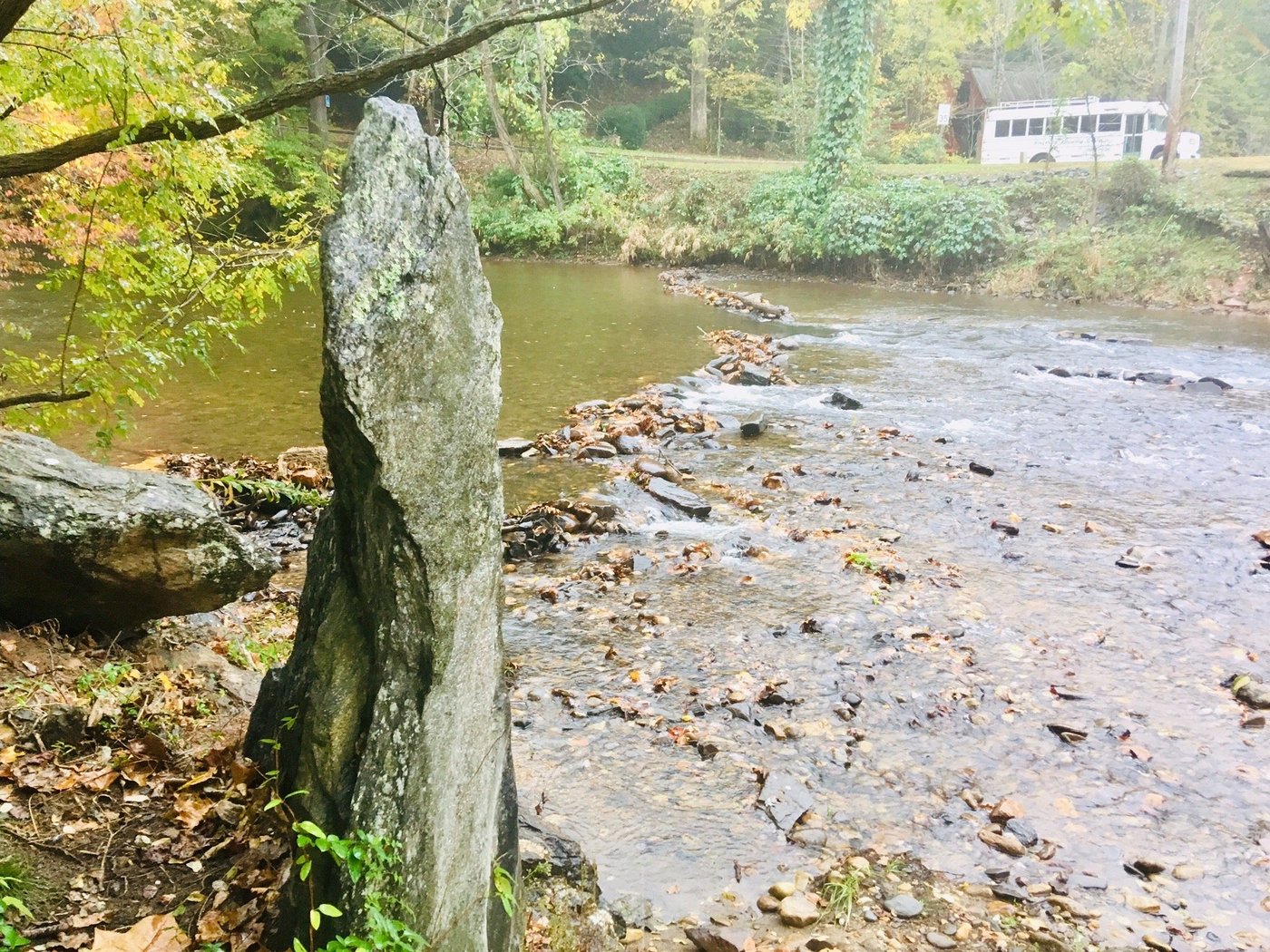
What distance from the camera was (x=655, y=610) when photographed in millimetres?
6652

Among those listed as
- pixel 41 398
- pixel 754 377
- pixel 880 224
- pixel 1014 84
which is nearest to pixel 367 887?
pixel 41 398

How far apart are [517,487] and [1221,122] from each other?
135 ft

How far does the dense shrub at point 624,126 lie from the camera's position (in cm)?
4031

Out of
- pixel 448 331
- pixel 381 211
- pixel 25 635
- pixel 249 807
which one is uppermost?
pixel 381 211

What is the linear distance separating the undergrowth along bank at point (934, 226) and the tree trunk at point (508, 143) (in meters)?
0.60

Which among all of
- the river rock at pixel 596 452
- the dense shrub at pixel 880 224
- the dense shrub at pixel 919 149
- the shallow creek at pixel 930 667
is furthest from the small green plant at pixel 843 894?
the dense shrub at pixel 919 149

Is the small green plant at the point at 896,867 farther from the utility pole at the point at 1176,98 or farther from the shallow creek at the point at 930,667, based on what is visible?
the utility pole at the point at 1176,98

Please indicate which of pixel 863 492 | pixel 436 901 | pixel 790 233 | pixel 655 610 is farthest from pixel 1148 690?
pixel 790 233

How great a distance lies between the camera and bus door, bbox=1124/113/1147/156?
124ft

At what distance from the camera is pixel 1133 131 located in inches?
1518

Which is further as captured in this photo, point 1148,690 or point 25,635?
point 1148,690

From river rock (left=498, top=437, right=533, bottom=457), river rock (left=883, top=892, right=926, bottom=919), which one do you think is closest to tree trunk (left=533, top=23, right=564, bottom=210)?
river rock (left=498, top=437, right=533, bottom=457)

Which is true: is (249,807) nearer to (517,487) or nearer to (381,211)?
(381,211)

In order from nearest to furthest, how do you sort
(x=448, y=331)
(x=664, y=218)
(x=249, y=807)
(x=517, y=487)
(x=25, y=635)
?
1. (x=448, y=331)
2. (x=249, y=807)
3. (x=25, y=635)
4. (x=517, y=487)
5. (x=664, y=218)
